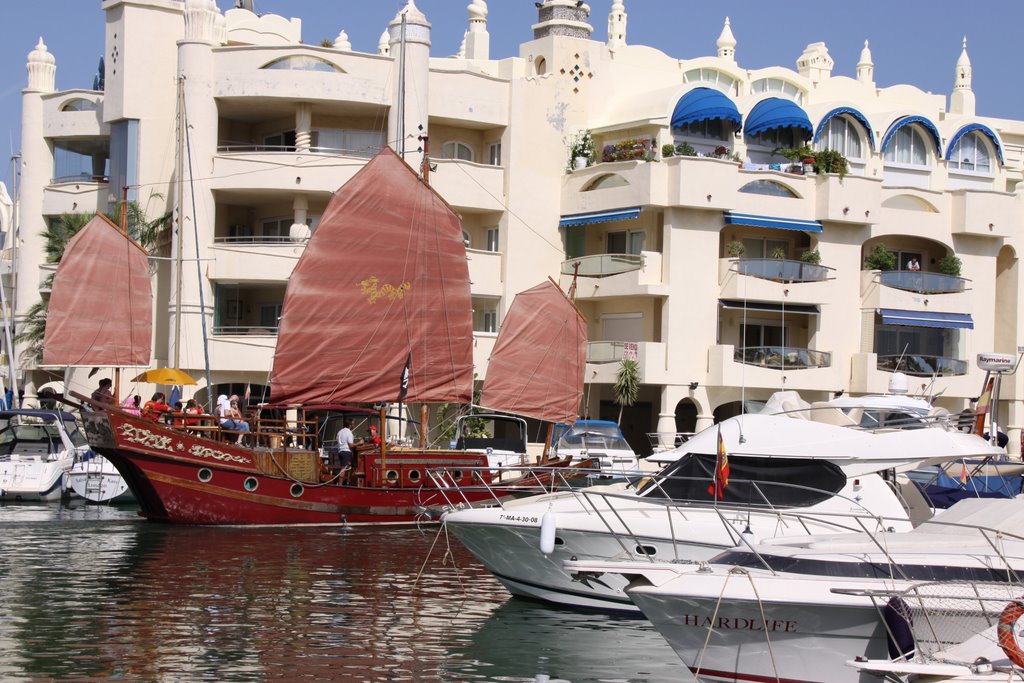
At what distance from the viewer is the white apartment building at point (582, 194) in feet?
149

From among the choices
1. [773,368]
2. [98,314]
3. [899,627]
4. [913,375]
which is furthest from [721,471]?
[913,375]

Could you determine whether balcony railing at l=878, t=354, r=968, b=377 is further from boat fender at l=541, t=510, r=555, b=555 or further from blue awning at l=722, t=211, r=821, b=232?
boat fender at l=541, t=510, r=555, b=555

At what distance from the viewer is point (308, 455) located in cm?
3234

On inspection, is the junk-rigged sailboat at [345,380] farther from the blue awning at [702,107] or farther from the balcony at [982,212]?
the balcony at [982,212]

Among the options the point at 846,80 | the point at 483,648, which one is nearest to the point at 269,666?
the point at 483,648

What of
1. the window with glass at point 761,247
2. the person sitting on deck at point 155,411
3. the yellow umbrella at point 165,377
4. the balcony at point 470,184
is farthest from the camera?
the window with glass at point 761,247

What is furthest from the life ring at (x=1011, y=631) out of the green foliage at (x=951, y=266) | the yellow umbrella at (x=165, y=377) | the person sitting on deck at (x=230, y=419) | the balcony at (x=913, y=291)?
the green foliage at (x=951, y=266)

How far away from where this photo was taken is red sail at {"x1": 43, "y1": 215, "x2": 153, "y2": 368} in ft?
120

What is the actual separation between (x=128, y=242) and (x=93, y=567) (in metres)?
14.9

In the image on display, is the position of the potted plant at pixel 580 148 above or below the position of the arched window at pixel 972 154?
below

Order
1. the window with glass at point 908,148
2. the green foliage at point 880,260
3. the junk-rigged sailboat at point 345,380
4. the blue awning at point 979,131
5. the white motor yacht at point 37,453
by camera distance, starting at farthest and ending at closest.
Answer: the blue awning at point 979,131 < the window with glass at point 908,148 < the green foliage at point 880,260 < the white motor yacht at point 37,453 < the junk-rigged sailboat at point 345,380

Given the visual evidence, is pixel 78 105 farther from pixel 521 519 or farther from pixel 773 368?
pixel 521 519

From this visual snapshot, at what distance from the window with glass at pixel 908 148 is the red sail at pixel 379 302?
82.9ft

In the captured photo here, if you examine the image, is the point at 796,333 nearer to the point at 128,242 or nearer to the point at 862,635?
the point at 128,242
